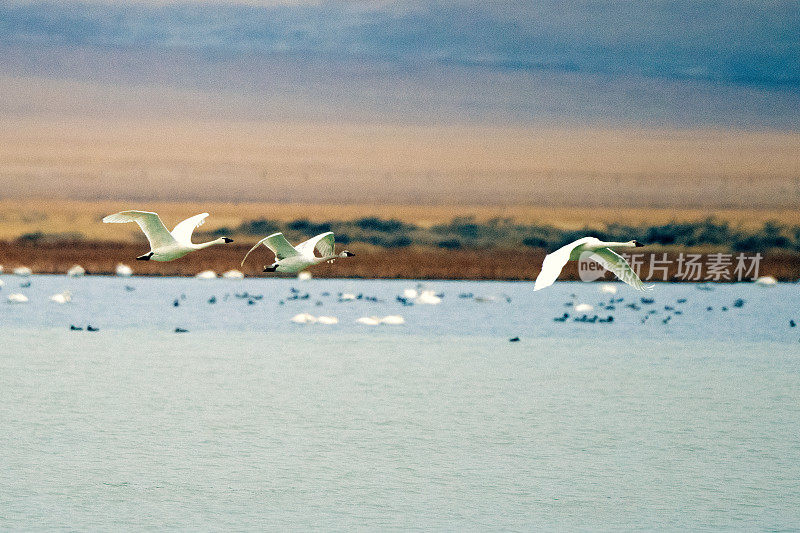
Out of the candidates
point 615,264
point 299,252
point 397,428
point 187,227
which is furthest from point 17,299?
point 615,264

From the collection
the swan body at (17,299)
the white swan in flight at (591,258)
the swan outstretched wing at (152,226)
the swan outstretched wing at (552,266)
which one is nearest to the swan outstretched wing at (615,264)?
the white swan in flight at (591,258)

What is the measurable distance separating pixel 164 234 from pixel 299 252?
7.31 feet

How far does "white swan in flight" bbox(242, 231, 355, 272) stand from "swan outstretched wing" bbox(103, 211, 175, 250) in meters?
1.48

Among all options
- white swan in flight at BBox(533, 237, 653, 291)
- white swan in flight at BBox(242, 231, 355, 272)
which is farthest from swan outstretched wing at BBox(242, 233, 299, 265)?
white swan in flight at BBox(533, 237, 653, 291)

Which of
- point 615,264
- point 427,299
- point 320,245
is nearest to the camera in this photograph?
point 615,264

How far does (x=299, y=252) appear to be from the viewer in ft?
40.7

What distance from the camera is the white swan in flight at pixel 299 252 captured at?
1167cm

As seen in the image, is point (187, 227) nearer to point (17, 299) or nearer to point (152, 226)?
point (152, 226)

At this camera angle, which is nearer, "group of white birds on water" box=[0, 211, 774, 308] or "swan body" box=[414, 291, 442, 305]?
"group of white birds on water" box=[0, 211, 774, 308]

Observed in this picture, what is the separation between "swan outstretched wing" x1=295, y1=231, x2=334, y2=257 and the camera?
12.3 metres

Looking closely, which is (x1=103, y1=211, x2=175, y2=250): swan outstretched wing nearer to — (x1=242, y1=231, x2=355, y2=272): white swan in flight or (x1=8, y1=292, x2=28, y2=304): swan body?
(x1=242, y1=231, x2=355, y2=272): white swan in flight

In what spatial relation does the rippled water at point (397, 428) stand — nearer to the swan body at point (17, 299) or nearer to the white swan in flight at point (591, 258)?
the white swan in flight at point (591, 258)

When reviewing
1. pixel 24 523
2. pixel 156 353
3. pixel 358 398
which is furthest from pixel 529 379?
pixel 24 523

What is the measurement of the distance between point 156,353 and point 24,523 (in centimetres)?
2038
